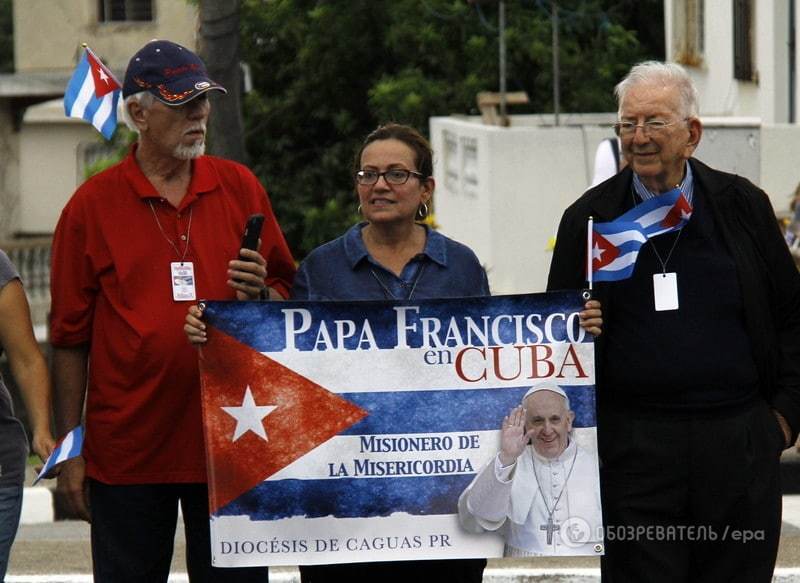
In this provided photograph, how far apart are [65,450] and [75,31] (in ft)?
106

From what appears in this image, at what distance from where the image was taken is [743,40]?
1571 cm

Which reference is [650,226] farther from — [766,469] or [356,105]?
[356,105]

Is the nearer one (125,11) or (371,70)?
(371,70)

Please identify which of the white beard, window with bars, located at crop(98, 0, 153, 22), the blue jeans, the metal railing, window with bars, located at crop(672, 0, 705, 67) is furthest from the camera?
window with bars, located at crop(98, 0, 153, 22)

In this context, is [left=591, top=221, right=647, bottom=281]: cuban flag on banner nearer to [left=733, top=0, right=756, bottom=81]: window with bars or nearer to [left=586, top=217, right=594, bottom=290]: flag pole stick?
[left=586, top=217, right=594, bottom=290]: flag pole stick

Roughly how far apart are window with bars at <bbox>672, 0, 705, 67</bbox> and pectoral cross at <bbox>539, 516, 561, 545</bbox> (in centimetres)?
1348

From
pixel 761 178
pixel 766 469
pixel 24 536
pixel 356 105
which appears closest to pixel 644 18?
pixel 356 105

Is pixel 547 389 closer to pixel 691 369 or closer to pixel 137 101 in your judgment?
pixel 691 369

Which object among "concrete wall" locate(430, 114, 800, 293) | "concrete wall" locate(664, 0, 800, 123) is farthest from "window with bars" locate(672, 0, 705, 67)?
"concrete wall" locate(430, 114, 800, 293)

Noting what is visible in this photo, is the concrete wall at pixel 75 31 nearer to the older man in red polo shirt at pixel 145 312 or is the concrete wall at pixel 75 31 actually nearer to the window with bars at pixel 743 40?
the window with bars at pixel 743 40

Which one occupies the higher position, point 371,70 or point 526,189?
point 371,70

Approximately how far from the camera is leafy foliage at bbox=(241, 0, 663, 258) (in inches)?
770

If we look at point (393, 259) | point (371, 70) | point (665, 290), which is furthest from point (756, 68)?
point (393, 259)

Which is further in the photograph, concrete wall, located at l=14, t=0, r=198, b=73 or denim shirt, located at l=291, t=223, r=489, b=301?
concrete wall, located at l=14, t=0, r=198, b=73
